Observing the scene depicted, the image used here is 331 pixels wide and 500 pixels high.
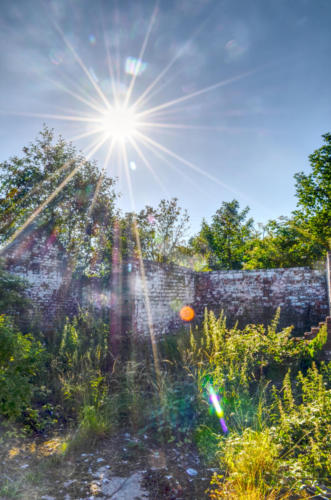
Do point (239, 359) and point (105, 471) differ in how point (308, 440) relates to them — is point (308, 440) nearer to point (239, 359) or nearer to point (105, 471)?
point (239, 359)

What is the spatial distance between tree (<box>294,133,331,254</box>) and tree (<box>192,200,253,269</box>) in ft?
22.3

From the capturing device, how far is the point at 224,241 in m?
23.3

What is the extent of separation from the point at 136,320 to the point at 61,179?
11596 millimetres

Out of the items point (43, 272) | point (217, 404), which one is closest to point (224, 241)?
point (43, 272)

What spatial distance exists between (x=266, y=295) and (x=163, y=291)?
358cm

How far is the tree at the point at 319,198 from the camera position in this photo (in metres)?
15.1

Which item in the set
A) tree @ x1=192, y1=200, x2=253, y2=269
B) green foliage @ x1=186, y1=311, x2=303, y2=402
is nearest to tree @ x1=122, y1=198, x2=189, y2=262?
tree @ x1=192, y1=200, x2=253, y2=269

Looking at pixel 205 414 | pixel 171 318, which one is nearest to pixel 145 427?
pixel 205 414

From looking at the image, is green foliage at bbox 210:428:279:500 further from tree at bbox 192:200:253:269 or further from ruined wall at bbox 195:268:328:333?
tree at bbox 192:200:253:269

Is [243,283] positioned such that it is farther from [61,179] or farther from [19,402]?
[61,179]

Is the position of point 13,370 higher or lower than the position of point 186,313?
higher

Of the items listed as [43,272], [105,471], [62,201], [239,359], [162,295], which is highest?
[62,201]

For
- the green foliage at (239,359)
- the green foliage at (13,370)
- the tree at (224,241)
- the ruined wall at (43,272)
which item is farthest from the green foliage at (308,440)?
the tree at (224,241)

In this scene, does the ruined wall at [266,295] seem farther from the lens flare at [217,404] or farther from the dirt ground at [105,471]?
the dirt ground at [105,471]
